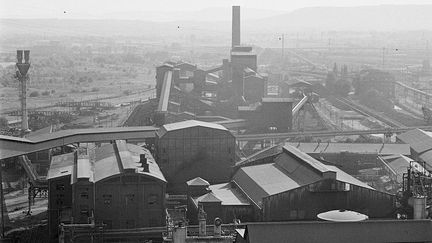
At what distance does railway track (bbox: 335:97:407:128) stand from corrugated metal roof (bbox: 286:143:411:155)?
31.7ft

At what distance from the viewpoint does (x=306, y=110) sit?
3669cm

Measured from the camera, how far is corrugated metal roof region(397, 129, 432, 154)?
2589 centimetres

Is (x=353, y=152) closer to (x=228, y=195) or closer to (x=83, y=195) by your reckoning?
(x=228, y=195)

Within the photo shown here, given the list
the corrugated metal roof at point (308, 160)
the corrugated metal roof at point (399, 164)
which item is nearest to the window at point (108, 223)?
the corrugated metal roof at point (308, 160)

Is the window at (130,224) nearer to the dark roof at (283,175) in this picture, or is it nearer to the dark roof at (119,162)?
the dark roof at (119,162)

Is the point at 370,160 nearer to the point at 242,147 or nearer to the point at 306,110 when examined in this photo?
the point at 242,147

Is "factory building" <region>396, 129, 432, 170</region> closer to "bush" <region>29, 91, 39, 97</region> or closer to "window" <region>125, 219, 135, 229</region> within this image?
"window" <region>125, 219, 135, 229</region>

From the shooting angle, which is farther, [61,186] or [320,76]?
[320,76]

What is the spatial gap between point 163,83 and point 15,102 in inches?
457

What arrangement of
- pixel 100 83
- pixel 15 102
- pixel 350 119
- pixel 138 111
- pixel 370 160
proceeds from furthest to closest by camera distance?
pixel 100 83
pixel 15 102
pixel 350 119
pixel 138 111
pixel 370 160

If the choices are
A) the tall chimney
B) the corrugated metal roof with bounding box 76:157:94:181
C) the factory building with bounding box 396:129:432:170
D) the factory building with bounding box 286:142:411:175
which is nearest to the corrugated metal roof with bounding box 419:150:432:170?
the factory building with bounding box 396:129:432:170

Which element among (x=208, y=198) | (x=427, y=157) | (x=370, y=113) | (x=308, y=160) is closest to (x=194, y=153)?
(x=308, y=160)

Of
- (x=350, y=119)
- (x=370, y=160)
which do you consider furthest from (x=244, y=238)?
(x=350, y=119)

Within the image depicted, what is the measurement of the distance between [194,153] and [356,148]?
23.1ft
